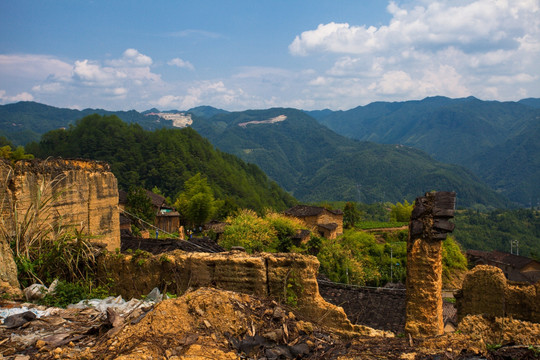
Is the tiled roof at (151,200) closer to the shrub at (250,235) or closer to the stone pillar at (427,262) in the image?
the shrub at (250,235)

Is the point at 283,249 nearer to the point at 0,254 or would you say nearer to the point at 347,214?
the point at 347,214

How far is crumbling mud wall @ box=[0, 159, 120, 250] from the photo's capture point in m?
8.02

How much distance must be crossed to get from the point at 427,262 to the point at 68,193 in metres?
8.26

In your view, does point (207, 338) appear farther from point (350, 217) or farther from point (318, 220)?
point (350, 217)

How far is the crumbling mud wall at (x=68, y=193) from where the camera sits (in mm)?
8023

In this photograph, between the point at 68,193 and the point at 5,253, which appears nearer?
the point at 5,253

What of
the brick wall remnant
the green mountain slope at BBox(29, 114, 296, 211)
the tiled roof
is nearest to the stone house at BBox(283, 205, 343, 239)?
the tiled roof

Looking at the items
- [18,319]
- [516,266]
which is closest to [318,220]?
[516,266]

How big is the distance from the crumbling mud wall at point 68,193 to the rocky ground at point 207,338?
3387 mm

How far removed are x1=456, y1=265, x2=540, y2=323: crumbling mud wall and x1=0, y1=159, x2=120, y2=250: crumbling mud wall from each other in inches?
329

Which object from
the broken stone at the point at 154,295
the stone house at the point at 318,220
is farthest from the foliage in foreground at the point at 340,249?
the broken stone at the point at 154,295

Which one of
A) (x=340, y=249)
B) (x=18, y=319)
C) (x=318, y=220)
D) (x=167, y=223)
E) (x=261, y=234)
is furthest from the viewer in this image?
(x=318, y=220)

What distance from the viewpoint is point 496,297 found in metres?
8.77

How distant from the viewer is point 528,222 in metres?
111
